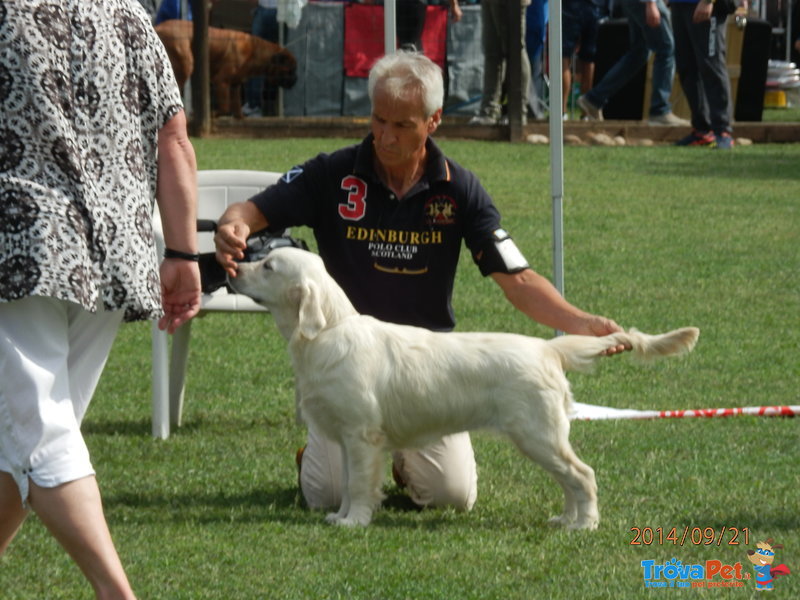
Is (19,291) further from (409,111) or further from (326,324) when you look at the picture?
(409,111)

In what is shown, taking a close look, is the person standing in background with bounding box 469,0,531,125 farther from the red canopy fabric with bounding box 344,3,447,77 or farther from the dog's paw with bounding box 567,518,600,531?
the dog's paw with bounding box 567,518,600,531

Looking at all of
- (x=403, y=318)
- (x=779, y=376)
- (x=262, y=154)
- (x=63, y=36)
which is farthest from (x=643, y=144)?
(x=63, y=36)

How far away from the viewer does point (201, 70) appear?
1450cm

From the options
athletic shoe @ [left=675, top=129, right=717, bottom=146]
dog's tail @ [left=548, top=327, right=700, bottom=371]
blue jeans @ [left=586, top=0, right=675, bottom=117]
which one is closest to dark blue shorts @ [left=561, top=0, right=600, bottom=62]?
blue jeans @ [left=586, top=0, right=675, bottom=117]

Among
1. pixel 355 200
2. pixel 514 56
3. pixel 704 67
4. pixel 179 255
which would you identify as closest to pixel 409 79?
pixel 355 200

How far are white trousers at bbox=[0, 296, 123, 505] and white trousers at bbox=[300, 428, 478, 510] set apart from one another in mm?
1754

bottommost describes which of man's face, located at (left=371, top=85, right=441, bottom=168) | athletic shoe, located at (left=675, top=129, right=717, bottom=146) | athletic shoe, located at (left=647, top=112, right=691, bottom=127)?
athletic shoe, located at (left=675, top=129, right=717, bottom=146)

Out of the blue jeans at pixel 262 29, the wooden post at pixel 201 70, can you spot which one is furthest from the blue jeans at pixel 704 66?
the wooden post at pixel 201 70

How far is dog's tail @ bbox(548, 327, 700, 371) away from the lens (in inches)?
175

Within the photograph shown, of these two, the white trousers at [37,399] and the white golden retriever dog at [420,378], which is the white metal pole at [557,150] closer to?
the white golden retriever dog at [420,378]

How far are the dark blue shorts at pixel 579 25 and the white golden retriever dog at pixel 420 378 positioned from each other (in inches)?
510

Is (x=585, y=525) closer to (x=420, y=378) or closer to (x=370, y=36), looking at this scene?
(x=420, y=378)

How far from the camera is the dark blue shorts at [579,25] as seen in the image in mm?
17047

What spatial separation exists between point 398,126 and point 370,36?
37.7 ft
